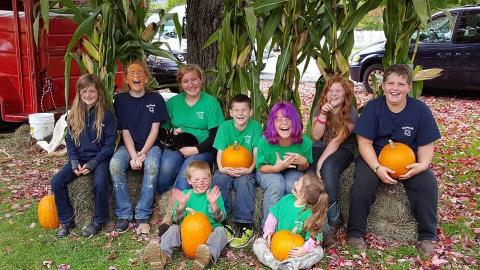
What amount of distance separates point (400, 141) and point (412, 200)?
466mm

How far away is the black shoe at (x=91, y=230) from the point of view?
157 inches

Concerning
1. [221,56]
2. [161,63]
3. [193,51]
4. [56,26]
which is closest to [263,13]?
[221,56]

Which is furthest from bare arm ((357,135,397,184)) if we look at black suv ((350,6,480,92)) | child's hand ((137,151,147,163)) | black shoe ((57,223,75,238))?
black suv ((350,6,480,92))

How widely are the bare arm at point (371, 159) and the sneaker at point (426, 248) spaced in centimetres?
50

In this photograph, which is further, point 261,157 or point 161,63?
point 161,63

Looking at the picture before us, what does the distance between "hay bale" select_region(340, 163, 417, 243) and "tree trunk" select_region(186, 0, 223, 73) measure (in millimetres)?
2893

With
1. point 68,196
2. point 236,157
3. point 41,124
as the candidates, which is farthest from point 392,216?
point 41,124

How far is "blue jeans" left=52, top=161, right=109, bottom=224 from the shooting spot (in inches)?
158

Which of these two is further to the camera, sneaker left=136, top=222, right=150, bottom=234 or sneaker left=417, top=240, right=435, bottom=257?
sneaker left=136, top=222, right=150, bottom=234

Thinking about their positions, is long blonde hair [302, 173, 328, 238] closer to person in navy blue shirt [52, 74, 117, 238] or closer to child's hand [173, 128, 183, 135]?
child's hand [173, 128, 183, 135]

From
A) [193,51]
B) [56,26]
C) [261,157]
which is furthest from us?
[56,26]

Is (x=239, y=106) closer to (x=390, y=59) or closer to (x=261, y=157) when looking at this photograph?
Result: (x=261, y=157)

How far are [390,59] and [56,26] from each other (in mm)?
4724

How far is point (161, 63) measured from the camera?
10.7m
